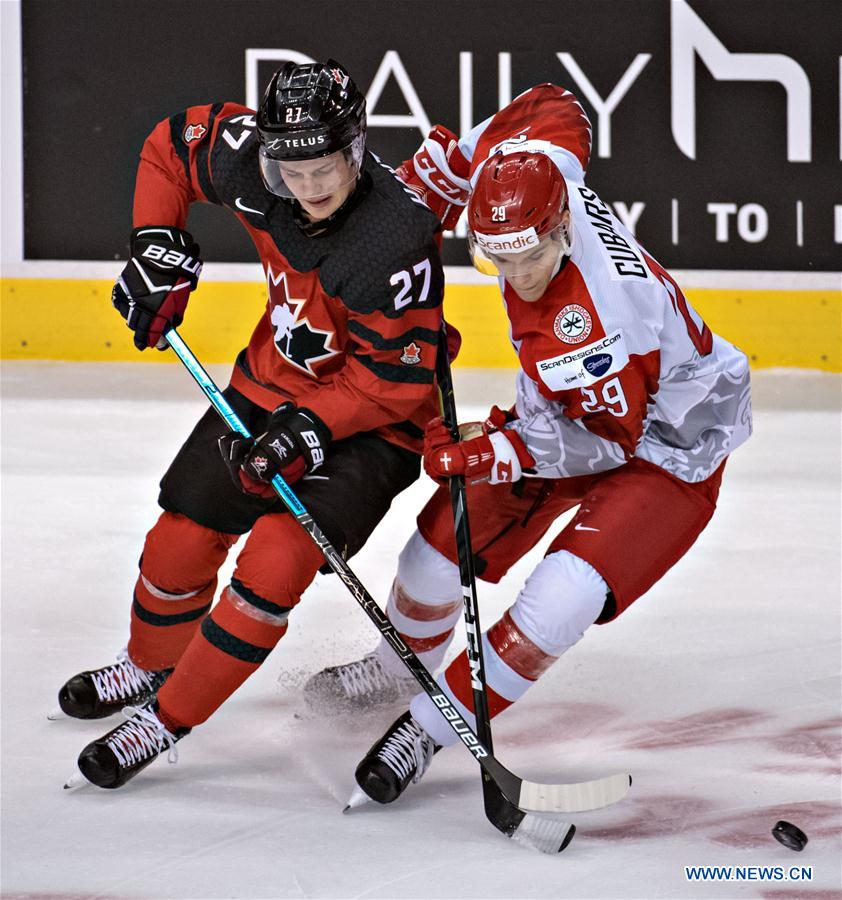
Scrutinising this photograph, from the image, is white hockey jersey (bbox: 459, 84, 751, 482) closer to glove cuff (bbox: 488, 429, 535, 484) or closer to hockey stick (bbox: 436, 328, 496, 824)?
glove cuff (bbox: 488, 429, 535, 484)

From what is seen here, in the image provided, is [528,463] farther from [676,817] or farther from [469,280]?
[469,280]

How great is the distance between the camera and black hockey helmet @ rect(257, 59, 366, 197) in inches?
87.4

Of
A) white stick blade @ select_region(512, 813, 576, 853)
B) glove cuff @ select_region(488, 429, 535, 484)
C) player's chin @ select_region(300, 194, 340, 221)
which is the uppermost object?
player's chin @ select_region(300, 194, 340, 221)

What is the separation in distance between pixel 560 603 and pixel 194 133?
1.01 meters

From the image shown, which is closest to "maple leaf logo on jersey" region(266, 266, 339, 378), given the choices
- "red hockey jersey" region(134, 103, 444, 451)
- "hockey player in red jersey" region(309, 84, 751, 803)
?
"red hockey jersey" region(134, 103, 444, 451)

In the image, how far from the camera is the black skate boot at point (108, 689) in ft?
8.45

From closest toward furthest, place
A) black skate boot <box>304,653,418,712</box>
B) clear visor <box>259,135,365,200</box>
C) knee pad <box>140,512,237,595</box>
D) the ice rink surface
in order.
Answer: the ice rink surface < clear visor <box>259,135,365,200</box> < knee pad <box>140,512,237,595</box> < black skate boot <box>304,653,418,712</box>

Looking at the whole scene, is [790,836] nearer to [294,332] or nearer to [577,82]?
[294,332]

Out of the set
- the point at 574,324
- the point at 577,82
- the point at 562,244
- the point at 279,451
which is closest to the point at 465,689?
the point at 279,451

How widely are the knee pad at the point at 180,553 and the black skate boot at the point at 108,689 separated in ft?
0.66

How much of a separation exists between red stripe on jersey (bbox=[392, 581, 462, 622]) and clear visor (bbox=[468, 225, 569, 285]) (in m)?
0.62

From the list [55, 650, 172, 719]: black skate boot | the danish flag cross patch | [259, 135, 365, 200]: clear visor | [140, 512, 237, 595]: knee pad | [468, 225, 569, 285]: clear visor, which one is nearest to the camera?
[468, 225, 569, 285]: clear visor

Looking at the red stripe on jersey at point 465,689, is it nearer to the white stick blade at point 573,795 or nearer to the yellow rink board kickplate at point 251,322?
the white stick blade at point 573,795

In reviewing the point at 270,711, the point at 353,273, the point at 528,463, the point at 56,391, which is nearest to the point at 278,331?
the point at 353,273
